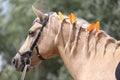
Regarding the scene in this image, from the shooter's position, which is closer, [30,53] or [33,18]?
[30,53]

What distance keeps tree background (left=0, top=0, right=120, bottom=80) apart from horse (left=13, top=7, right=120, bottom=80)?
23.3 feet

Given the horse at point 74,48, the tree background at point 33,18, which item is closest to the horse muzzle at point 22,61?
the horse at point 74,48

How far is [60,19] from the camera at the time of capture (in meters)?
6.36

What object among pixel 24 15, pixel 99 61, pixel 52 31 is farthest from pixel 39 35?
pixel 24 15

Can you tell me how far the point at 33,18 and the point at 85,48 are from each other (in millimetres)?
12661

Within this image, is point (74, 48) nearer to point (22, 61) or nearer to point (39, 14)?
point (39, 14)

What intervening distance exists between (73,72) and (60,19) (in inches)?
27.2

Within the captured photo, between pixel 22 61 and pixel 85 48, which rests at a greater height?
pixel 85 48

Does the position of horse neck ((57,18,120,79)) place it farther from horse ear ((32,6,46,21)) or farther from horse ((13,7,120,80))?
horse ear ((32,6,46,21))

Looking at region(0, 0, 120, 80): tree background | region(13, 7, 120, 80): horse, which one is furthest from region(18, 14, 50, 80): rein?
region(0, 0, 120, 80): tree background

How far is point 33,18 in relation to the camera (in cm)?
1856

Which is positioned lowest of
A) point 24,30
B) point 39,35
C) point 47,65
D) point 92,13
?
point 47,65

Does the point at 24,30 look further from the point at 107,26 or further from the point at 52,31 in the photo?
the point at 52,31

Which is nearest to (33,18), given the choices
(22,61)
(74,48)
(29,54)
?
(22,61)
